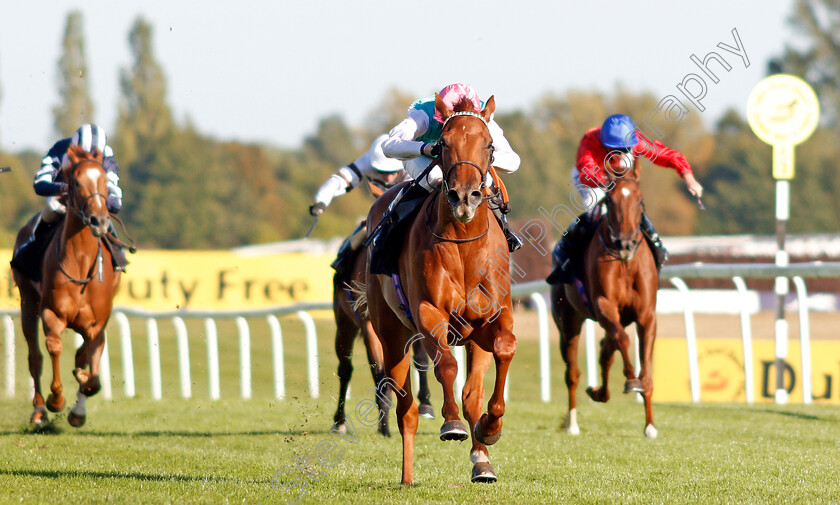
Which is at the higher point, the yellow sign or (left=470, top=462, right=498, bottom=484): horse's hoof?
the yellow sign

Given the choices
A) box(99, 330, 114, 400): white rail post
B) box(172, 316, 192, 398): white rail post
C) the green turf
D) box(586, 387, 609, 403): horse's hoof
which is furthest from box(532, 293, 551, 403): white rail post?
box(99, 330, 114, 400): white rail post

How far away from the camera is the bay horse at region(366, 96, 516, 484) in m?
4.62

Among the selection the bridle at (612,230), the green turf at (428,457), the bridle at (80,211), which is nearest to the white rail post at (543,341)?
the green turf at (428,457)

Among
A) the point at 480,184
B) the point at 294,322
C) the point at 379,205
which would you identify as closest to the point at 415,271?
the point at 480,184

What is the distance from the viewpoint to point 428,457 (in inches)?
248

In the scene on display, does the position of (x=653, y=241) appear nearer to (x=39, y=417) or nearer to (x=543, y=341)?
(x=543, y=341)

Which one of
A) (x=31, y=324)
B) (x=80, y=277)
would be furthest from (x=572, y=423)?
(x=31, y=324)

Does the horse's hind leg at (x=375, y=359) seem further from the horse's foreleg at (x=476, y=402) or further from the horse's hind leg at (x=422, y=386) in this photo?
the horse's foreleg at (x=476, y=402)

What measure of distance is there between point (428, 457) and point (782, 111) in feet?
20.8

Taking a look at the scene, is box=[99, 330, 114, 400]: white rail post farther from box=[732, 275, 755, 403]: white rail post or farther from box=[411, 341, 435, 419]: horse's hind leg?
box=[732, 275, 755, 403]: white rail post

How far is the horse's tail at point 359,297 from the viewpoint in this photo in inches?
263

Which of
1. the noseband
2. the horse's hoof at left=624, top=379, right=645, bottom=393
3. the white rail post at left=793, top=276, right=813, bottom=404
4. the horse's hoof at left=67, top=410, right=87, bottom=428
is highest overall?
the noseband

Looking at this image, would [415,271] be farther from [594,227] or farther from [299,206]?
[299,206]

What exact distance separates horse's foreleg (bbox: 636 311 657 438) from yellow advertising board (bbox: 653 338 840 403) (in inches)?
134
